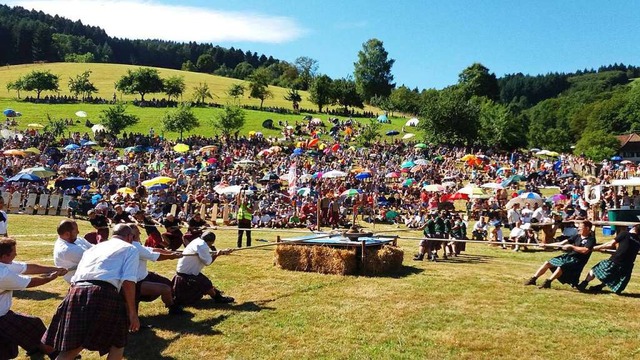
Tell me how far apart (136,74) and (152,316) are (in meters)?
80.7

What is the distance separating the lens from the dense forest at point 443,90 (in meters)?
66.2

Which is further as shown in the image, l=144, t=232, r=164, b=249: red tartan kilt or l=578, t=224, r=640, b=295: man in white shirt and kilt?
l=144, t=232, r=164, b=249: red tartan kilt

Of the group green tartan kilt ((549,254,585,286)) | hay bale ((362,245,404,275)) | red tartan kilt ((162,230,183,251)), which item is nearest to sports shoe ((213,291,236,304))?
red tartan kilt ((162,230,183,251))

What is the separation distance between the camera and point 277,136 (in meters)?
61.4

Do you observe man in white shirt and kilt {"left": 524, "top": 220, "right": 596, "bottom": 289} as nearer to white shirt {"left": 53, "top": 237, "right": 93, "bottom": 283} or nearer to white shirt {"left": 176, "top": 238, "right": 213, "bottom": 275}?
white shirt {"left": 176, "top": 238, "right": 213, "bottom": 275}

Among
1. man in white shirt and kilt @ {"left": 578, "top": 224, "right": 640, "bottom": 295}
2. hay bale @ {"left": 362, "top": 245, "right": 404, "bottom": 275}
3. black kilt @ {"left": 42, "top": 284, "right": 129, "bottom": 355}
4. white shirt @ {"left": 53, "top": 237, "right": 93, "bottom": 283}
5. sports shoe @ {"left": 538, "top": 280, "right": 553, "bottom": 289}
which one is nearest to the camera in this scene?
black kilt @ {"left": 42, "top": 284, "right": 129, "bottom": 355}

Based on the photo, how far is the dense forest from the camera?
66188 millimetres

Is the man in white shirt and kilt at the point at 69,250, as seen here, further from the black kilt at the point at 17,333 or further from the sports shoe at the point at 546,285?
the sports shoe at the point at 546,285

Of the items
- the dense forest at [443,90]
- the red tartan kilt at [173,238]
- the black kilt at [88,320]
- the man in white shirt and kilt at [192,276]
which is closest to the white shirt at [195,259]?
the man in white shirt and kilt at [192,276]

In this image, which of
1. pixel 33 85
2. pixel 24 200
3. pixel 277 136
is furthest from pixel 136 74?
pixel 24 200

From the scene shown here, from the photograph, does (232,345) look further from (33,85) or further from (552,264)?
(33,85)

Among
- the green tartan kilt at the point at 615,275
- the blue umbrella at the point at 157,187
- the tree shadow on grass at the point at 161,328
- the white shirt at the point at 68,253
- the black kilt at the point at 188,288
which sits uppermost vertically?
the blue umbrella at the point at 157,187

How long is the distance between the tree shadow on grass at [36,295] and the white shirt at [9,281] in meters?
3.75

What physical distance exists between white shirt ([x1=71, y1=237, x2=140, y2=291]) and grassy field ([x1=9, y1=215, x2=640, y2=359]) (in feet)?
5.03
